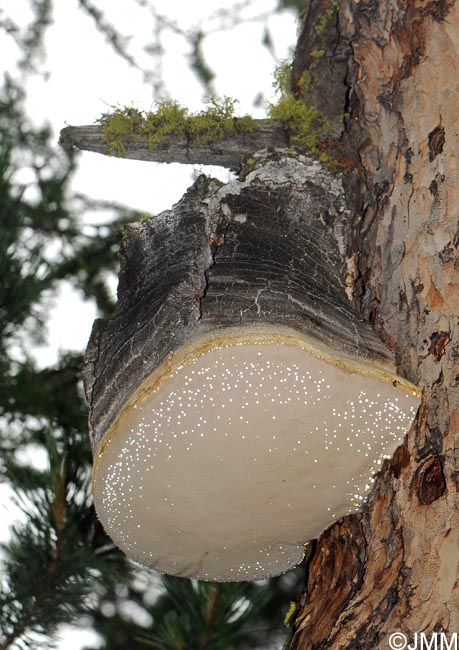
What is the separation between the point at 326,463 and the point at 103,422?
1.60 ft

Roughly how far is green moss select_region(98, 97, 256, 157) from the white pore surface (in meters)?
0.98

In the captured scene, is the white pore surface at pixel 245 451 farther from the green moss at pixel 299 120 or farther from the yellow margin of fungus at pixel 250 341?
the green moss at pixel 299 120

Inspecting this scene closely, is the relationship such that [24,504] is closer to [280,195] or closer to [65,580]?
[65,580]

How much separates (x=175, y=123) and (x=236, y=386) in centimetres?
103

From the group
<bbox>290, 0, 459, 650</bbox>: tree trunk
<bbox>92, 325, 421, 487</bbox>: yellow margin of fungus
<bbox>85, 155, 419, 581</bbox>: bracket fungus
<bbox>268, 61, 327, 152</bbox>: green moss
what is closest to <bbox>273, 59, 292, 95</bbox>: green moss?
<bbox>268, 61, 327, 152</bbox>: green moss

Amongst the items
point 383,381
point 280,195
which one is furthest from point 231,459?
point 280,195

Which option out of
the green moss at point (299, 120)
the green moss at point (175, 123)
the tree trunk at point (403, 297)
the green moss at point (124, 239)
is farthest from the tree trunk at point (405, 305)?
the green moss at point (124, 239)

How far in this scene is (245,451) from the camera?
1414mm

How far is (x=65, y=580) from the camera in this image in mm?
2482

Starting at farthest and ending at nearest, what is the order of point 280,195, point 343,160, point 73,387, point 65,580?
point 73,387 < point 65,580 < point 343,160 < point 280,195

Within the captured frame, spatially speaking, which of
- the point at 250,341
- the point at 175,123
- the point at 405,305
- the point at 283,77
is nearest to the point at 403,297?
the point at 405,305

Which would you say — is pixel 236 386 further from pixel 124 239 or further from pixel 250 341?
pixel 124 239

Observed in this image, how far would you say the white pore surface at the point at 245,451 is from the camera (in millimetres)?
1315

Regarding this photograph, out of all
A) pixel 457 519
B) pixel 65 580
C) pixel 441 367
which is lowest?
pixel 65 580
